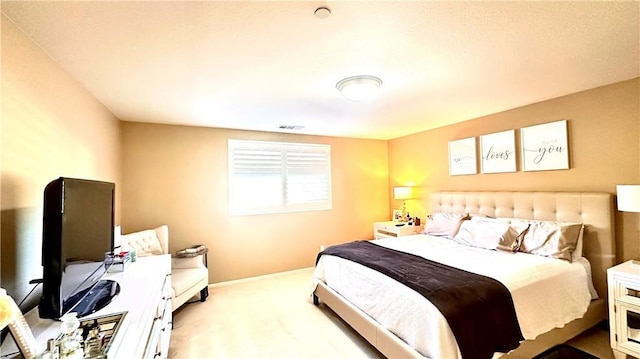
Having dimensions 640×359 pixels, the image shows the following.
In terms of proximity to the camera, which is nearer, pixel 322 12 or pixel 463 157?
pixel 322 12

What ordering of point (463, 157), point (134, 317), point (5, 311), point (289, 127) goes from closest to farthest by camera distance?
point (5, 311)
point (134, 317)
point (463, 157)
point (289, 127)

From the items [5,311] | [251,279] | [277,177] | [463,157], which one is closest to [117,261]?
[5,311]

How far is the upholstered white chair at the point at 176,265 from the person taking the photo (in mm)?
2759

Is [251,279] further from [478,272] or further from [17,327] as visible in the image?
[17,327]

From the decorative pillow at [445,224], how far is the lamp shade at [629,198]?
1492 mm

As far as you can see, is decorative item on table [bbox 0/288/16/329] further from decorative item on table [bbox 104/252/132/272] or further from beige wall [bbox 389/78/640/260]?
beige wall [bbox 389/78/640/260]

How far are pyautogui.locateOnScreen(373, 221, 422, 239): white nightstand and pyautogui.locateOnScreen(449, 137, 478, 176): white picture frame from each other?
110 centimetres

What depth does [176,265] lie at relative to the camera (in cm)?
322

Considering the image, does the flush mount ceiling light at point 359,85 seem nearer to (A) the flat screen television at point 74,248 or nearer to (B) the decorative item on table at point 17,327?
(A) the flat screen television at point 74,248

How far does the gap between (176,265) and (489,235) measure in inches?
149

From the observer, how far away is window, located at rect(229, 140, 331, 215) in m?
4.03

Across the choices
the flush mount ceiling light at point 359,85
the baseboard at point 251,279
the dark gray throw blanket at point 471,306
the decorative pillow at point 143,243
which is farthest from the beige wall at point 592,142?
the decorative pillow at point 143,243

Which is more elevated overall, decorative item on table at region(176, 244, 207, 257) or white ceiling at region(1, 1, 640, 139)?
white ceiling at region(1, 1, 640, 139)

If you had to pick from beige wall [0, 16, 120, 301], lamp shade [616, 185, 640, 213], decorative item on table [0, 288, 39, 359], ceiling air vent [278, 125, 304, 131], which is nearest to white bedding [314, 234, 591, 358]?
lamp shade [616, 185, 640, 213]
